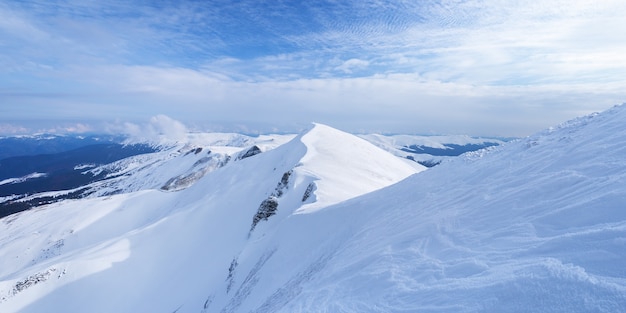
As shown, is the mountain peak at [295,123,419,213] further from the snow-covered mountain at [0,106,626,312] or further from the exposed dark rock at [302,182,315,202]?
the exposed dark rock at [302,182,315,202]

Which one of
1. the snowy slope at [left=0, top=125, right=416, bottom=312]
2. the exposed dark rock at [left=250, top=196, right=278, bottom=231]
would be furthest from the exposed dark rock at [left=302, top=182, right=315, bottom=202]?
the exposed dark rock at [left=250, top=196, right=278, bottom=231]

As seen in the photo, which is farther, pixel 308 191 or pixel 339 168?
pixel 339 168

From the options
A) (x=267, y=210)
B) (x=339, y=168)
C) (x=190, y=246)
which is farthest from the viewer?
(x=339, y=168)

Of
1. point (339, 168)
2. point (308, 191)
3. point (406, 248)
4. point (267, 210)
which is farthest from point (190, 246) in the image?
point (406, 248)

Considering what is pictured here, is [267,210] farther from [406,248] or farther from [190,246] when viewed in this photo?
[406,248]

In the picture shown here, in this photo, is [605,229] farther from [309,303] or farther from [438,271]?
[309,303]

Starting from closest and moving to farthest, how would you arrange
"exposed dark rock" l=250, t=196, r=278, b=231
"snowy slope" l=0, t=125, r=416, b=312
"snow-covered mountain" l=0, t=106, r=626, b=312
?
1. "snow-covered mountain" l=0, t=106, r=626, b=312
2. "snowy slope" l=0, t=125, r=416, b=312
3. "exposed dark rock" l=250, t=196, r=278, b=231
